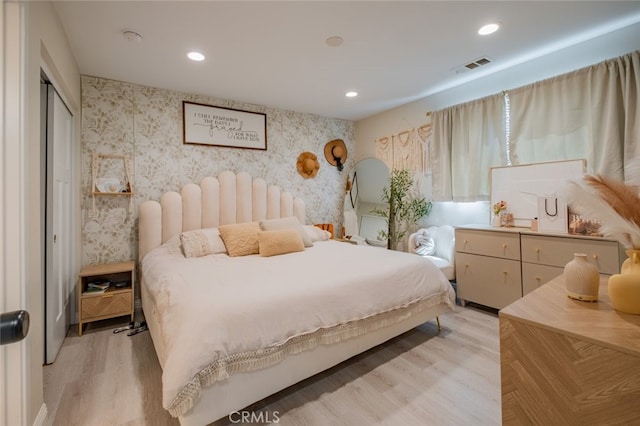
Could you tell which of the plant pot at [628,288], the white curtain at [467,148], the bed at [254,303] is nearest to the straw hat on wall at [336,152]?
the white curtain at [467,148]

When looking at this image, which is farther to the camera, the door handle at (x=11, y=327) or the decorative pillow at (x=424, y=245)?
the decorative pillow at (x=424, y=245)

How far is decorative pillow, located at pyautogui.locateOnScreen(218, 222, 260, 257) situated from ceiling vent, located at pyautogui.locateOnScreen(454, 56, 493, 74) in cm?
277

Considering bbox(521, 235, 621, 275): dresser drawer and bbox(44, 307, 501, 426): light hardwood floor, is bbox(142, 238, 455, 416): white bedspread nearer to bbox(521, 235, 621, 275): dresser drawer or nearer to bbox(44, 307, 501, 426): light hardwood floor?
bbox(44, 307, 501, 426): light hardwood floor

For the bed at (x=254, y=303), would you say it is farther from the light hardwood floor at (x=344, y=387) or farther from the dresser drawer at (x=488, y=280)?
the dresser drawer at (x=488, y=280)

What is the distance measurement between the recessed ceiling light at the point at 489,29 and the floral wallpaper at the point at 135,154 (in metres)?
2.63

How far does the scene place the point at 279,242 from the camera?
114 inches

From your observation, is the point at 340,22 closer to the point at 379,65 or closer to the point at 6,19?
the point at 379,65

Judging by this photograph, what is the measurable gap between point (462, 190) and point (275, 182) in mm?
2447

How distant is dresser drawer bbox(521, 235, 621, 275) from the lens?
213cm

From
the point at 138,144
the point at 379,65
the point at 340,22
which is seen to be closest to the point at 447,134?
the point at 379,65

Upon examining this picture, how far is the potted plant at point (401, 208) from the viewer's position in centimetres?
392

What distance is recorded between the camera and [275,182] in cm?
398

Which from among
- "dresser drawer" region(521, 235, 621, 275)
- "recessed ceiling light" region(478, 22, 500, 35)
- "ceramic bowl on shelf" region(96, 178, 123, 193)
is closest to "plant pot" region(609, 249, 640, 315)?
"dresser drawer" region(521, 235, 621, 275)

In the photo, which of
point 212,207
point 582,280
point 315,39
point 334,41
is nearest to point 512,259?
point 582,280
